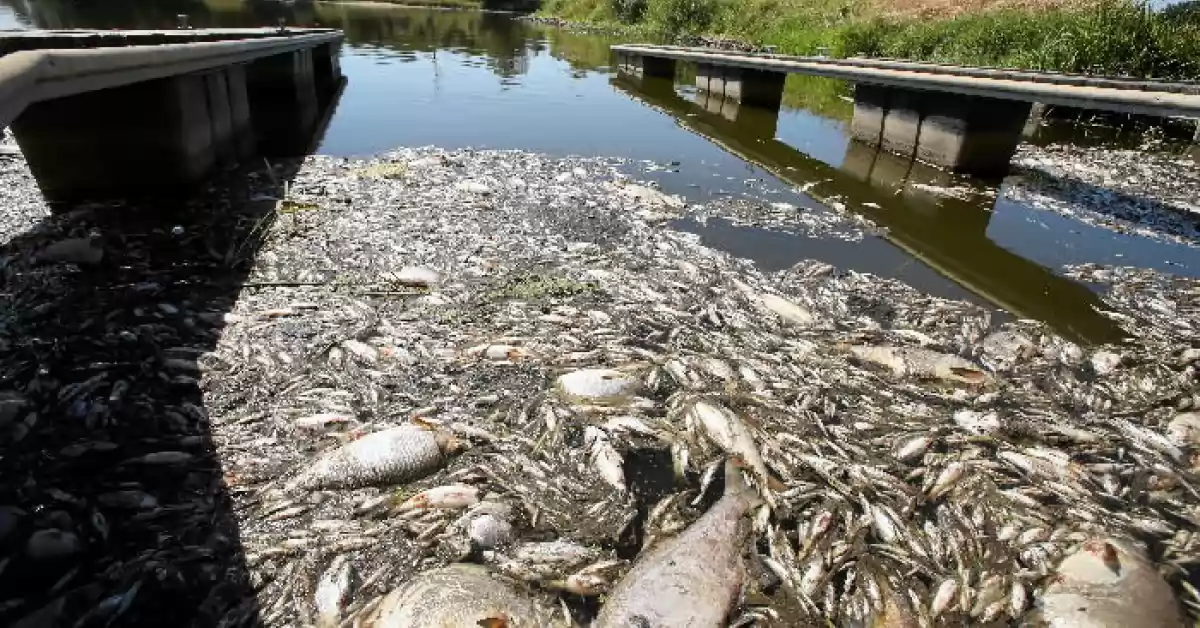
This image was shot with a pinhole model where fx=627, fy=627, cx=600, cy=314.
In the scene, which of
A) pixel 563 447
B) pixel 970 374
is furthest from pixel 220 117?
pixel 970 374

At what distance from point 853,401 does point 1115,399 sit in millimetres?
2033

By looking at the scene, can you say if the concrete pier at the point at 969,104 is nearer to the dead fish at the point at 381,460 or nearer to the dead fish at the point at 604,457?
the dead fish at the point at 604,457

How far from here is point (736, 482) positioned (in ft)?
12.4

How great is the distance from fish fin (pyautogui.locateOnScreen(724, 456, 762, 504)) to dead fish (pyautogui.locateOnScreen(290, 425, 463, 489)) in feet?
5.44

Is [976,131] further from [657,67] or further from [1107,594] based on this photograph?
[657,67]

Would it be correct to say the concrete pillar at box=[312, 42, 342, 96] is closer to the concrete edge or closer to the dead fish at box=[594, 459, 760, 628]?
the concrete edge

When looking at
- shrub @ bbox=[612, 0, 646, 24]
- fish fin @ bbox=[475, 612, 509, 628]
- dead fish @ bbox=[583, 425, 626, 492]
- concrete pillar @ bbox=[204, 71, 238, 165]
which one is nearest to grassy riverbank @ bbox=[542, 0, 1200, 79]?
shrub @ bbox=[612, 0, 646, 24]

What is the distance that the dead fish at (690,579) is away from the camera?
2.81 meters

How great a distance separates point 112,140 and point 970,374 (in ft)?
31.9

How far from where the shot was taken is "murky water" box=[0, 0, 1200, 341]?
7301 millimetres

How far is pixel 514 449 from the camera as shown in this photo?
12.9 feet

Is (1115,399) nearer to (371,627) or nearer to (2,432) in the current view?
(371,627)

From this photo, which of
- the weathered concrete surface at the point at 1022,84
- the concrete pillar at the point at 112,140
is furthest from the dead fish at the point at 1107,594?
the concrete pillar at the point at 112,140

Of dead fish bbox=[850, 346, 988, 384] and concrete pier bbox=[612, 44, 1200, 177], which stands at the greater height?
concrete pier bbox=[612, 44, 1200, 177]
